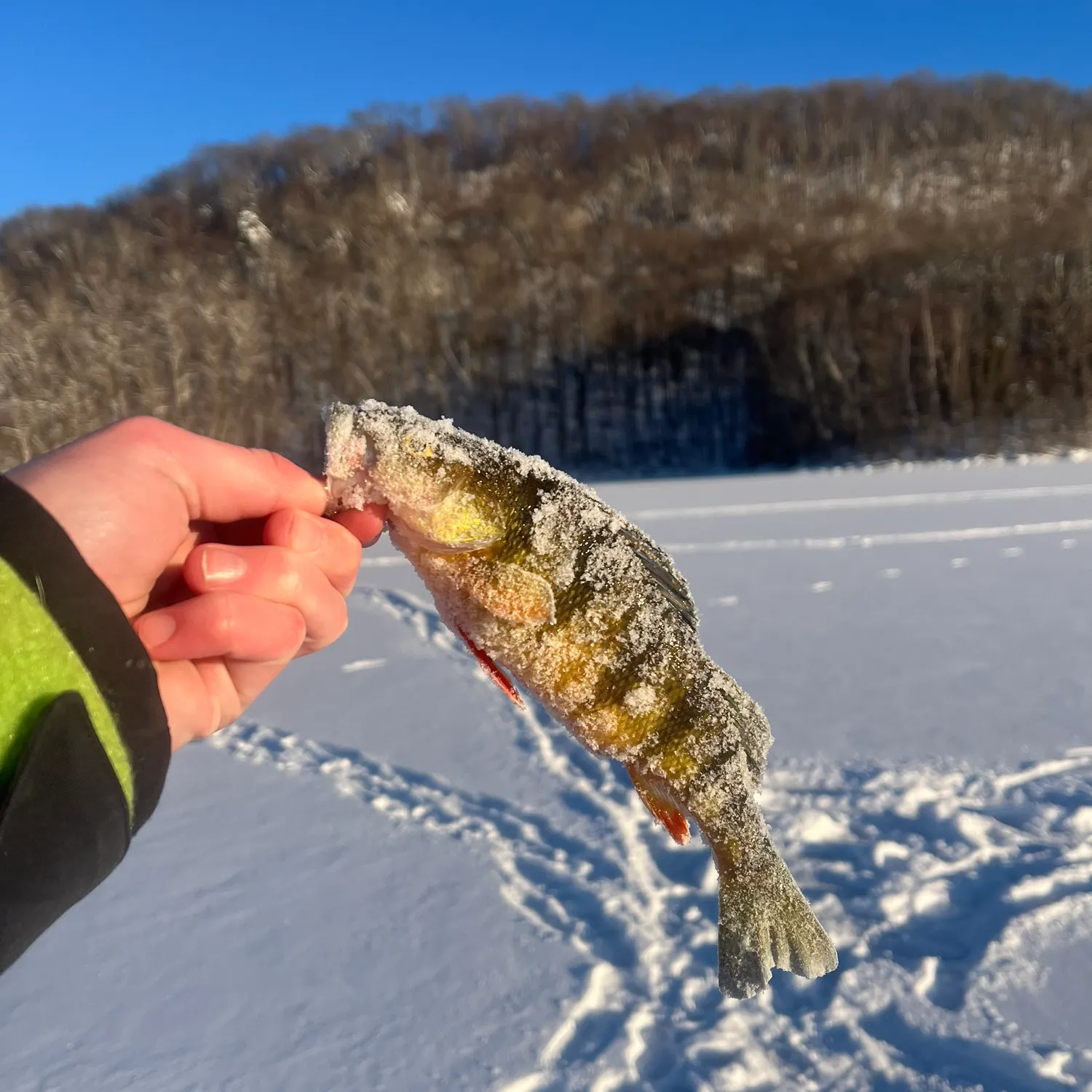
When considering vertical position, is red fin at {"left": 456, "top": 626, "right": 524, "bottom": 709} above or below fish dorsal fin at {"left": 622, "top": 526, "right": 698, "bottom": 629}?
below

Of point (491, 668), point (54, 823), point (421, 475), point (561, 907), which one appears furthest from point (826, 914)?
point (54, 823)

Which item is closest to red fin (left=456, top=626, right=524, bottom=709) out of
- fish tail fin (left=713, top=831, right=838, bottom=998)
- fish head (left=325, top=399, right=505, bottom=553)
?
fish head (left=325, top=399, right=505, bottom=553)

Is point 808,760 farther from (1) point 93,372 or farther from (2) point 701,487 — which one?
(1) point 93,372

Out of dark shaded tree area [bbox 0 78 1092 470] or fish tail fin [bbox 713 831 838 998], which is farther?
dark shaded tree area [bbox 0 78 1092 470]

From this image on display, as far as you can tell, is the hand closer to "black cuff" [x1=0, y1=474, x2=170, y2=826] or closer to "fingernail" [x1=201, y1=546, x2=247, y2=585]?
"fingernail" [x1=201, y1=546, x2=247, y2=585]

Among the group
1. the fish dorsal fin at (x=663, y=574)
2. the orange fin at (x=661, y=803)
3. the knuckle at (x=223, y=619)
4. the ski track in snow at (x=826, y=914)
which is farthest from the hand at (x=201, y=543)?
the ski track in snow at (x=826, y=914)

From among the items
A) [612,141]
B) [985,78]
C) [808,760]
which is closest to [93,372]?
[808,760]
